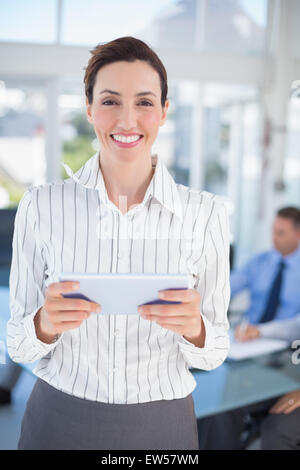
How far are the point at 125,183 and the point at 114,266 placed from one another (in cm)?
19

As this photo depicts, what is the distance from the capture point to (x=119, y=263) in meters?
1.10

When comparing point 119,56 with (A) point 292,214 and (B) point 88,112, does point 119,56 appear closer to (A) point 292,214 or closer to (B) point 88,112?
(B) point 88,112

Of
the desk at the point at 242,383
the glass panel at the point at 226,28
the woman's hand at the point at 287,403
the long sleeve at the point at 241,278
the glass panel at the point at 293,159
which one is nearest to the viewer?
the woman's hand at the point at 287,403

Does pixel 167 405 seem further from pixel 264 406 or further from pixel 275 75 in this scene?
pixel 275 75

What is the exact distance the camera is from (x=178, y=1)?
3.88 metres

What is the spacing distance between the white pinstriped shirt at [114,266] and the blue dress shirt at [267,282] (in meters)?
1.74

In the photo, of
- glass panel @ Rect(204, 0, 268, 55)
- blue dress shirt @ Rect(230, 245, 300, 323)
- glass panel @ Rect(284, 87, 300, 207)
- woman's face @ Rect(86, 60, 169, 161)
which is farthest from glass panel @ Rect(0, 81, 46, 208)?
glass panel @ Rect(284, 87, 300, 207)

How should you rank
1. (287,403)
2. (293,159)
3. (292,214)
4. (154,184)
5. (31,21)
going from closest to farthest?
(154,184) → (287,403) → (292,214) → (31,21) → (293,159)

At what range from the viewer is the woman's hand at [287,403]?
1672mm

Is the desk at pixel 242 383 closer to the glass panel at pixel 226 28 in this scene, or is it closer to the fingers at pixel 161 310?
the fingers at pixel 161 310

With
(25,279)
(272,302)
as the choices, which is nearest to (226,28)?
(272,302)

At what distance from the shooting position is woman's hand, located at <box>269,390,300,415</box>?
1672mm

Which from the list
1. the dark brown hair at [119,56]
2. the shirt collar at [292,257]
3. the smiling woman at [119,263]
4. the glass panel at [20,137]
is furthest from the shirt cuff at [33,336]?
the shirt collar at [292,257]

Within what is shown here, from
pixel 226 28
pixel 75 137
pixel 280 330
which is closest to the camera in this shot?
pixel 75 137
